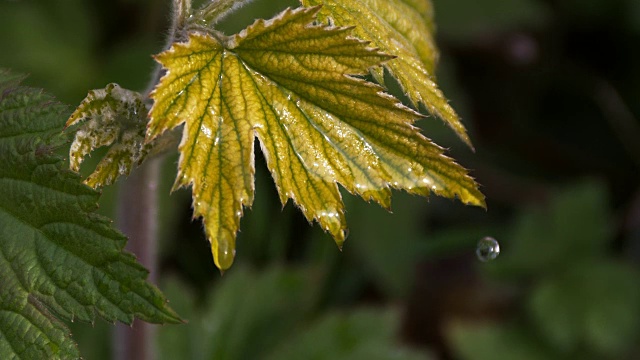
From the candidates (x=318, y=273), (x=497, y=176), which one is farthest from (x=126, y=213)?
(x=497, y=176)

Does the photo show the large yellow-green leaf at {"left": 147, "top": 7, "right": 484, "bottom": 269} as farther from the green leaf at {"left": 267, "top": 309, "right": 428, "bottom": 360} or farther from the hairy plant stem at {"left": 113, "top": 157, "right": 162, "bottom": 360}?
the green leaf at {"left": 267, "top": 309, "right": 428, "bottom": 360}

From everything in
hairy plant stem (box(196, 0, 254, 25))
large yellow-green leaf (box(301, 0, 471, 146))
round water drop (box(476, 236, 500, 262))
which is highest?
hairy plant stem (box(196, 0, 254, 25))

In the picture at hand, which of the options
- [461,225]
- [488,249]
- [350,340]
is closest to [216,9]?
[488,249]

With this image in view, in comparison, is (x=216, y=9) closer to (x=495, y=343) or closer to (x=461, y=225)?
(x=495, y=343)

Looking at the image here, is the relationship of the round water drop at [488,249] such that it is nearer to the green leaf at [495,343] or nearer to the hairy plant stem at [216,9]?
the hairy plant stem at [216,9]

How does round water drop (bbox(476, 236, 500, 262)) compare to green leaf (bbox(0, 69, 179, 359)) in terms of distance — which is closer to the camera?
green leaf (bbox(0, 69, 179, 359))

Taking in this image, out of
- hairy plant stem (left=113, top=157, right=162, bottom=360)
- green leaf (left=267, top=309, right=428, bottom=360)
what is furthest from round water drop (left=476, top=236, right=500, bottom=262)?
green leaf (left=267, top=309, right=428, bottom=360)
